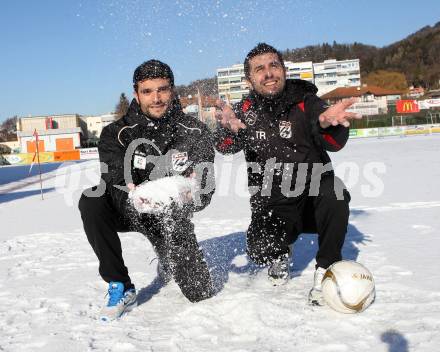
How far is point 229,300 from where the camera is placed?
346 cm

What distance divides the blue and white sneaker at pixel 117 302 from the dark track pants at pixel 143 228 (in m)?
0.06

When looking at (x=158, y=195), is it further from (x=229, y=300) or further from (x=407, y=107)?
(x=407, y=107)

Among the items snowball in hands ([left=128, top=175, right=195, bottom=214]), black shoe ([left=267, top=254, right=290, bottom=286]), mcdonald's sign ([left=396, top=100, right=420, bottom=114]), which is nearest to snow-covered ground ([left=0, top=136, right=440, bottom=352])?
black shoe ([left=267, top=254, right=290, bottom=286])

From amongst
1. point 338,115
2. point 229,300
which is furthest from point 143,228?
point 338,115

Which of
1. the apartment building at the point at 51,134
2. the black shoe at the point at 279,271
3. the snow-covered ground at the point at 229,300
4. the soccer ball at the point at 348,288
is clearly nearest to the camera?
the snow-covered ground at the point at 229,300

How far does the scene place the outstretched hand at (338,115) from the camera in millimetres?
3242

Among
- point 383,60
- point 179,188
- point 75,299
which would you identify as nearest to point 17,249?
point 75,299

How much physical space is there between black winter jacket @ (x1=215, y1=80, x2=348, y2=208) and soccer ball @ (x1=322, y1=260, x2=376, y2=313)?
91cm

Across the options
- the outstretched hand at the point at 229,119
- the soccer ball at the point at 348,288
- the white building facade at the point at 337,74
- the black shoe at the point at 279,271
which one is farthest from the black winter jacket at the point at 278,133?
the white building facade at the point at 337,74

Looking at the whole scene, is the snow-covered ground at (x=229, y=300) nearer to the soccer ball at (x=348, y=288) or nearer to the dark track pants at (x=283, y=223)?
the soccer ball at (x=348, y=288)

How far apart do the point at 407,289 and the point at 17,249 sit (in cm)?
489

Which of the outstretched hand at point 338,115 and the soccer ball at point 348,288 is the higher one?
the outstretched hand at point 338,115

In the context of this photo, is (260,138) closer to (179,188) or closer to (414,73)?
(179,188)

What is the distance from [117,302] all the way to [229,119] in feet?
5.60
